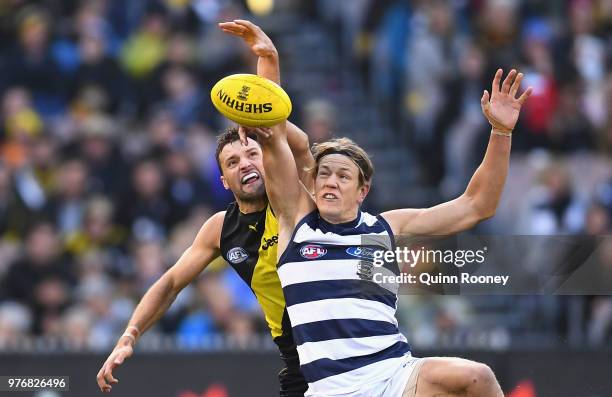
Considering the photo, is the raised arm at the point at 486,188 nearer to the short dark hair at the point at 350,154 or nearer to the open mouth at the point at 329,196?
the short dark hair at the point at 350,154

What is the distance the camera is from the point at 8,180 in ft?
43.2

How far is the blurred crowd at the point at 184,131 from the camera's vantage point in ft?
40.7

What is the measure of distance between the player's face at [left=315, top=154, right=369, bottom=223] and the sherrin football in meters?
0.42

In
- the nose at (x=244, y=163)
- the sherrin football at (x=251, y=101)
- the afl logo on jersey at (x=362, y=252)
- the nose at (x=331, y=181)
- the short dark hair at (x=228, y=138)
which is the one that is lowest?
the afl logo on jersey at (x=362, y=252)

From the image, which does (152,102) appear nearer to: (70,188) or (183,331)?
(70,188)

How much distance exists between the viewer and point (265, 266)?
7.82m

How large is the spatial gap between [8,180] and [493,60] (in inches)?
199

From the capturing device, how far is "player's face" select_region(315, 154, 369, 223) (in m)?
7.26

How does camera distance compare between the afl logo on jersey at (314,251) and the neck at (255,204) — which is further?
the neck at (255,204)

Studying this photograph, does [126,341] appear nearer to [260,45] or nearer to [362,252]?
[362,252]

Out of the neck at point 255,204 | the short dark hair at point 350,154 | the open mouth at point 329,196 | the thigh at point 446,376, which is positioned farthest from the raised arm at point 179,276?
the thigh at point 446,376

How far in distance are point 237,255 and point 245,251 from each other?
6 centimetres

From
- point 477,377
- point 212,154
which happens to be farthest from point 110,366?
point 212,154

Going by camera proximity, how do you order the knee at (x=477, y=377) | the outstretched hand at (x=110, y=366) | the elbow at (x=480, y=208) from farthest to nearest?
the outstretched hand at (x=110, y=366) < the elbow at (x=480, y=208) < the knee at (x=477, y=377)
